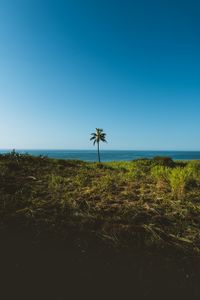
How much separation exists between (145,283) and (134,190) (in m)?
2.74

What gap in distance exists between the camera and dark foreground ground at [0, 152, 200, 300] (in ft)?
7.24

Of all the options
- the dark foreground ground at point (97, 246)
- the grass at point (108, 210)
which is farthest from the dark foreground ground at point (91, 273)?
the grass at point (108, 210)

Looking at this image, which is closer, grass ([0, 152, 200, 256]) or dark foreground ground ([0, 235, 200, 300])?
dark foreground ground ([0, 235, 200, 300])

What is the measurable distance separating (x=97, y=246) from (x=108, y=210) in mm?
1048

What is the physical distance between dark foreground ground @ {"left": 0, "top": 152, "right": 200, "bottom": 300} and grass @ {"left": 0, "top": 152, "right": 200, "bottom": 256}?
0.01 meters

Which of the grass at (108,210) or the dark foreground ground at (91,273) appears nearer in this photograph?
the dark foreground ground at (91,273)

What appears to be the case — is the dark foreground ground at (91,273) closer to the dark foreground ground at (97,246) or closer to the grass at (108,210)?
the dark foreground ground at (97,246)

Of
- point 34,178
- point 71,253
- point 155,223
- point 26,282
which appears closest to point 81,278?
point 71,253

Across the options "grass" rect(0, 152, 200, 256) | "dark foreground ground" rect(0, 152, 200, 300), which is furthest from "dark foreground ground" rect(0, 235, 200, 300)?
"grass" rect(0, 152, 200, 256)

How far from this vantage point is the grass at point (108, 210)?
112 inches

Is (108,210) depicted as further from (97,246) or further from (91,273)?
(91,273)

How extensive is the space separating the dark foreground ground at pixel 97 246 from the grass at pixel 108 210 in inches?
0.6

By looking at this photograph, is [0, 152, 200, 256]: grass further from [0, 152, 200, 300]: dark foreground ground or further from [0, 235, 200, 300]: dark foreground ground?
[0, 235, 200, 300]: dark foreground ground

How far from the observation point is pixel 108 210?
12.0ft
